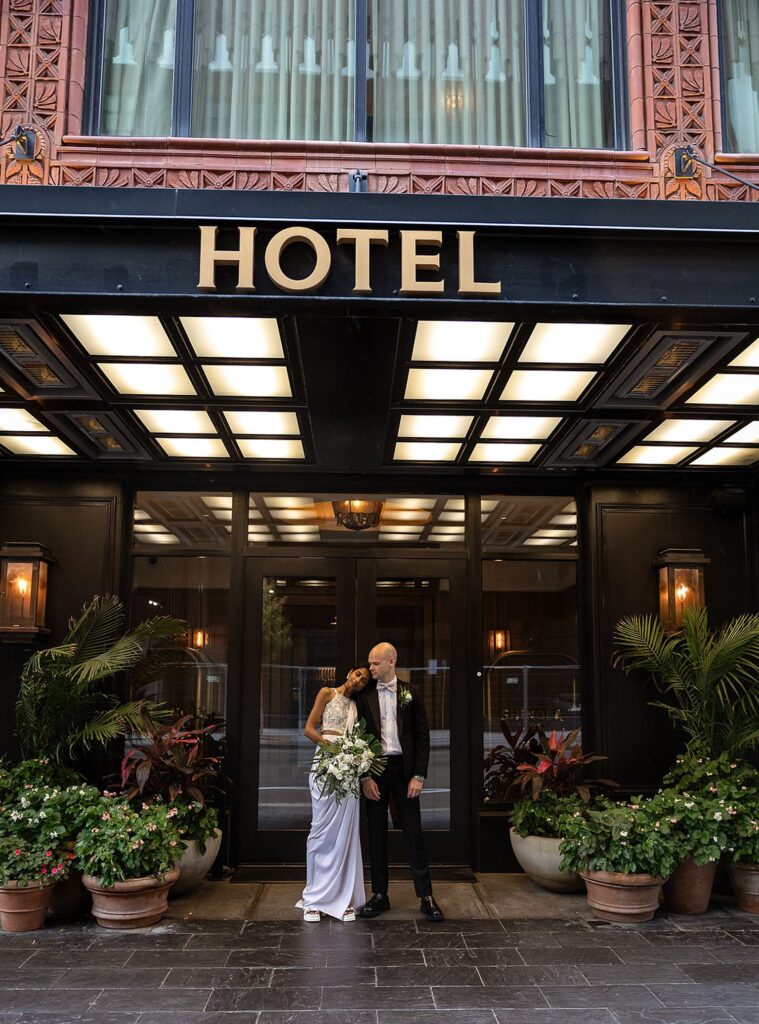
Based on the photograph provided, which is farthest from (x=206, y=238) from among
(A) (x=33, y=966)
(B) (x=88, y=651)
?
(A) (x=33, y=966)

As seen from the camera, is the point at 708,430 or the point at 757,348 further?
the point at 708,430

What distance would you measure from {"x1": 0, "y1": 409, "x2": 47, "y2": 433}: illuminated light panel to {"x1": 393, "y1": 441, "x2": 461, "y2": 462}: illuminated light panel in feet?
9.02

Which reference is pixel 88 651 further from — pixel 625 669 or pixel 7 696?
pixel 625 669

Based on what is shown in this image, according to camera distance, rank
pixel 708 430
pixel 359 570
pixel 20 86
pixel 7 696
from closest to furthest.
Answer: pixel 20 86 < pixel 708 430 < pixel 7 696 < pixel 359 570

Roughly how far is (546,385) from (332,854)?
359cm

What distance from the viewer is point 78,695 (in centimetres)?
735

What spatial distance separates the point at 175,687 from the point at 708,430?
192 inches

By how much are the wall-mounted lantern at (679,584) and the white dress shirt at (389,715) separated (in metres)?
2.53

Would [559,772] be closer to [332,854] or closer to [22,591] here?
[332,854]

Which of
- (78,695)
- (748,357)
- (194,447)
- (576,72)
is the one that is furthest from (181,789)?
(576,72)

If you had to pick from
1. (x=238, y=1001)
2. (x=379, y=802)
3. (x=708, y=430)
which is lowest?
(x=238, y=1001)

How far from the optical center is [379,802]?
709 cm

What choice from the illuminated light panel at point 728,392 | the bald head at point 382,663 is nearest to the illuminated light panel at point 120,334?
the bald head at point 382,663

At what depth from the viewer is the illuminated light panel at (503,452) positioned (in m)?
7.89
